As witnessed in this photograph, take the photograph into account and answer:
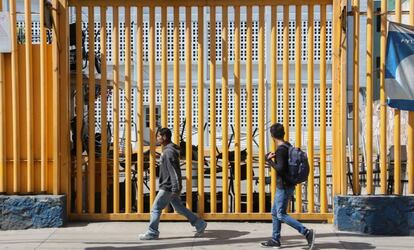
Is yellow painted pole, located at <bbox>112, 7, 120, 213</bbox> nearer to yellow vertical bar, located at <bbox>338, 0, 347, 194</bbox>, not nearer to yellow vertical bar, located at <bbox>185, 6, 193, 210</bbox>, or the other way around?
yellow vertical bar, located at <bbox>185, 6, 193, 210</bbox>

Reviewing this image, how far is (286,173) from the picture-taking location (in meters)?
7.05

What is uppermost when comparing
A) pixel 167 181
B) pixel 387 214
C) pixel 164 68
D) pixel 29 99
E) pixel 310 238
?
pixel 164 68

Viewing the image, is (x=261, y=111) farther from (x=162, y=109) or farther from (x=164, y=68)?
(x=164, y=68)

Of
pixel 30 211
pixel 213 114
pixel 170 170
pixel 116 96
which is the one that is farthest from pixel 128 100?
pixel 30 211

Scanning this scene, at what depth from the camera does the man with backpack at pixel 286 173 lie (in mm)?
7027

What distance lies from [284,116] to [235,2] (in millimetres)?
1719

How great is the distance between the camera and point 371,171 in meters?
8.19

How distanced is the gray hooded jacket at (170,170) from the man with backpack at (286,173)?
1144 millimetres

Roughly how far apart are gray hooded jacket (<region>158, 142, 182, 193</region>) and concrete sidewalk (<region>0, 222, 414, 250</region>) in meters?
0.71

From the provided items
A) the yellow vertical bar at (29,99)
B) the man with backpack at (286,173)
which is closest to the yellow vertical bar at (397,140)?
the man with backpack at (286,173)

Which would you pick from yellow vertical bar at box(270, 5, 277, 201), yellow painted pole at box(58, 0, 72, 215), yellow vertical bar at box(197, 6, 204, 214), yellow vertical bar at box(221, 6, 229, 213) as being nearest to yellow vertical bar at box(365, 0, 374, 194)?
yellow vertical bar at box(270, 5, 277, 201)

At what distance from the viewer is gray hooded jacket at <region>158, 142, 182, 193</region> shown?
24.6 ft

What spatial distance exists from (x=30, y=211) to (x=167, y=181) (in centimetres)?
210

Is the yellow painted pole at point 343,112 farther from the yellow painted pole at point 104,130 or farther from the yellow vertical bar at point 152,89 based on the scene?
the yellow painted pole at point 104,130
